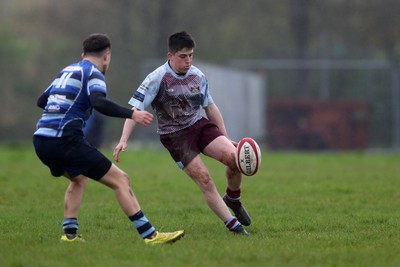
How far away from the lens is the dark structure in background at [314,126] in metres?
→ 26.2

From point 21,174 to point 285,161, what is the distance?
6.90m

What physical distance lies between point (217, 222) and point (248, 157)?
1341mm

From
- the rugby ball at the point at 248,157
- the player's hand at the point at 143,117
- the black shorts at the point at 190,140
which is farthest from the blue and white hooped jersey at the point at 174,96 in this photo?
the player's hand at the point at 143,117

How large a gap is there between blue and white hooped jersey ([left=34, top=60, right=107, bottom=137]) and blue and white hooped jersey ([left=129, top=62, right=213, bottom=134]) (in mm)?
906

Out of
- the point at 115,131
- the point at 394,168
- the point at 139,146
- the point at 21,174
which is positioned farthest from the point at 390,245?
the point at 115,131

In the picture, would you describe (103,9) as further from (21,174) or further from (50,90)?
(50,90)

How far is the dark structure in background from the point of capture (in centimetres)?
2617

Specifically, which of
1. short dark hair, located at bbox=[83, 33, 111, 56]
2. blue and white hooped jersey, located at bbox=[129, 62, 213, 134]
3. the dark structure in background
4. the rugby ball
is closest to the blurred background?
the dark structure in background

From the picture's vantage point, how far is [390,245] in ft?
22.8

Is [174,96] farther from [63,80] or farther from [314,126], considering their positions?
[314,126]

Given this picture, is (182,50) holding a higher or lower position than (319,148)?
higher

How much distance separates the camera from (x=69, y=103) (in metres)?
6.98

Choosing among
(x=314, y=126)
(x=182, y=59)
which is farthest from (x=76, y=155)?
(x=314, y=126)

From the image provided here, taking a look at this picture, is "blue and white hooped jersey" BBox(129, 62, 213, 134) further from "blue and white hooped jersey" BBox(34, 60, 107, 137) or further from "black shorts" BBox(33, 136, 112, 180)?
"black shorts" BBox(33, 136, 112, 180)
